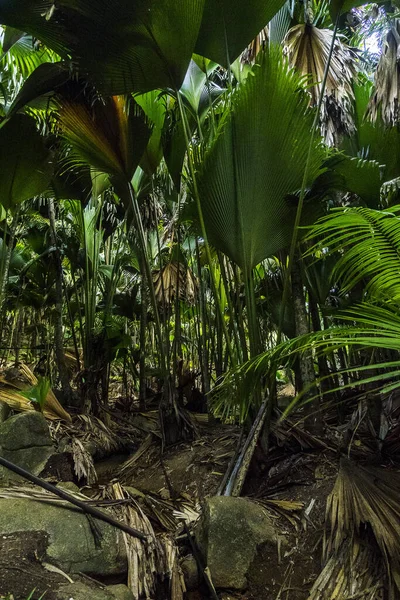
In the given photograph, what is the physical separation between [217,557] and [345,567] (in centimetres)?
60

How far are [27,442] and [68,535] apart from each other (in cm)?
106

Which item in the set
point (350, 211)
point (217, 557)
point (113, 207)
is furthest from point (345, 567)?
point (113, 207)

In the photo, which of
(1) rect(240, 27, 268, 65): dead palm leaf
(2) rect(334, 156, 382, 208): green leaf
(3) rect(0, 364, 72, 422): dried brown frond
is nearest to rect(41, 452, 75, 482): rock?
(3) rect(0, 364, 72, 422): dried brown frond

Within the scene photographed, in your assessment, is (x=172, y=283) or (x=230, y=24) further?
(x=172, y=283)

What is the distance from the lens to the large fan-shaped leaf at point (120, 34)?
2.45 meters

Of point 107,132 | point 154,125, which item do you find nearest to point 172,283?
point 154,125

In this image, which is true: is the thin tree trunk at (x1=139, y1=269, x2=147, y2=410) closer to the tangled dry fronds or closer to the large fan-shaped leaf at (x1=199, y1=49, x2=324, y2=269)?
the large fan-shaped leaf at (x1=199, y1=49, x2=324, y2=269)

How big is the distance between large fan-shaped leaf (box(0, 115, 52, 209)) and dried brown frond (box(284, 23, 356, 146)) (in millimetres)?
2118

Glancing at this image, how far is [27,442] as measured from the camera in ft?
9.89

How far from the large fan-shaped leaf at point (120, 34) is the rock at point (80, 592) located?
2723mm

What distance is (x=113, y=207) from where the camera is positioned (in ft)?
17.4

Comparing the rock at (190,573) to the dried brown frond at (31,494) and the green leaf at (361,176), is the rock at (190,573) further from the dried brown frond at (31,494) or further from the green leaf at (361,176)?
the green leaf at (361,176)

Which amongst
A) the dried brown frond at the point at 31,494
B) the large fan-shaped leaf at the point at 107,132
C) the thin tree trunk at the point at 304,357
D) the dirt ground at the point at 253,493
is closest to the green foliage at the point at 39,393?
the dirt ground at the point at 253,493

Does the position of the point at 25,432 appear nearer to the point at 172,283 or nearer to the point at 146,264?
the point at 146,264
